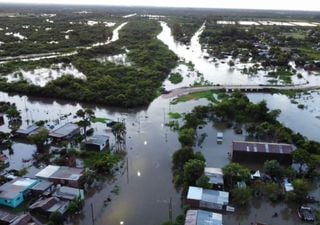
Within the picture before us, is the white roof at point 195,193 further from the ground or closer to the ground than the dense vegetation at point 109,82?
closer to the ground

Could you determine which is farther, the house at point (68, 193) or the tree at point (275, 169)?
the tree at point (275, 169)

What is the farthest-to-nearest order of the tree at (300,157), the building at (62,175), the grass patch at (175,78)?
the grass patch at (175,78), the tree at (300,157), the building at (62,175)

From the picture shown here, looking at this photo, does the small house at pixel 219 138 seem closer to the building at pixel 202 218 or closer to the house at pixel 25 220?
the building at pixel 202 218

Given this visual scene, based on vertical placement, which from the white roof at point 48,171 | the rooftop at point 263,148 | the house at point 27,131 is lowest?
the house at point 27,131

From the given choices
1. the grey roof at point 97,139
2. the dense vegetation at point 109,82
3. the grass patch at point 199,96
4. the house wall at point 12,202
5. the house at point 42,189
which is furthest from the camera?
the grass patch at point 199,96

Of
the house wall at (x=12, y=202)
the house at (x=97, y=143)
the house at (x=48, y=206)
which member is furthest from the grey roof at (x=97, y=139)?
the house wall at (x=12, y=202)

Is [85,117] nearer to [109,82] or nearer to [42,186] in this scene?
[109,82]
